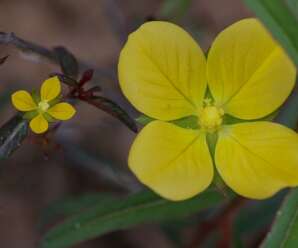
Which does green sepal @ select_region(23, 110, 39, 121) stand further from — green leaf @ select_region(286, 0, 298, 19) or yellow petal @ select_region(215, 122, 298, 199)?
green leaf @ select_region(286, 0, 298, 19)

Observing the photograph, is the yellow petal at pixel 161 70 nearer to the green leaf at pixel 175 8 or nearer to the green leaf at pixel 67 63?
the green leaf at pixel 67 63

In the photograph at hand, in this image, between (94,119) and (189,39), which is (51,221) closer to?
(94,119)

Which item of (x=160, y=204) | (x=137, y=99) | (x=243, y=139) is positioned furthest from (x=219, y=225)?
(x=137, y=99)

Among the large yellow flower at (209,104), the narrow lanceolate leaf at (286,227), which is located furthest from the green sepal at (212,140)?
the narrow lanceolate leaf at (286,227)

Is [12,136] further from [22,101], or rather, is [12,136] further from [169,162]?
[169,162]

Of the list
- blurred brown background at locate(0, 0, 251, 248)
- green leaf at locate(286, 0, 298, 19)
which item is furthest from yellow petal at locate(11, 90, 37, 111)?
blurred brown background at locate(0, 0, 251, 248)

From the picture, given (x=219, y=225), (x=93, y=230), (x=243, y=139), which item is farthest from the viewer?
(x=219, y=225)

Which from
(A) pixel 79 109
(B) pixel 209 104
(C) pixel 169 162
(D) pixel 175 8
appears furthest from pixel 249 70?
(A) pixel 79 109
